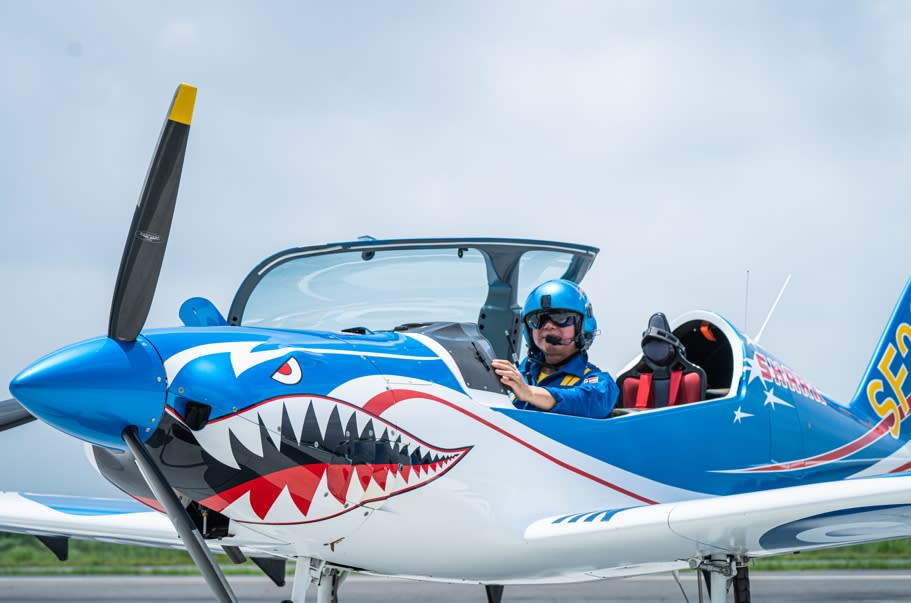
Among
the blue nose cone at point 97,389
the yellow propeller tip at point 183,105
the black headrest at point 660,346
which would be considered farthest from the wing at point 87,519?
the yellow propeller tip at point 183,105

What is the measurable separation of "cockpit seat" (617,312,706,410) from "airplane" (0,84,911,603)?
0.5 inches

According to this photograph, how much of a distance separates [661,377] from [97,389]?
3702 millimetres

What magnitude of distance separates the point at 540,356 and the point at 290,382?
180 cm

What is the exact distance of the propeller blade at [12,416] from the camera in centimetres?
571

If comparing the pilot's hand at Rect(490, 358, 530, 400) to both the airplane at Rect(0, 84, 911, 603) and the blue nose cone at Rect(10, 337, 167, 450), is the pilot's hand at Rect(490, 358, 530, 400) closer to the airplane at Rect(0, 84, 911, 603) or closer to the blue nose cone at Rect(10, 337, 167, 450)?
the airplane at Rect(0, 84, 911, 603)

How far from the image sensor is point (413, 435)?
181 inches

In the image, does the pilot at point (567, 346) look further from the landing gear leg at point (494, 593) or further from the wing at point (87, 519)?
the wing at point (87, 519)

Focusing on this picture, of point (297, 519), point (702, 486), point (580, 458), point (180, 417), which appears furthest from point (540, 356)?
point (180, 417)

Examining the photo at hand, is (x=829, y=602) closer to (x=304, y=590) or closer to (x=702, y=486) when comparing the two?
(x=702, y=486)

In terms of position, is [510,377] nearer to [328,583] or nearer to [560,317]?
[560,317]

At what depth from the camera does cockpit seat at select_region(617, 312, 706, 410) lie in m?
6.14

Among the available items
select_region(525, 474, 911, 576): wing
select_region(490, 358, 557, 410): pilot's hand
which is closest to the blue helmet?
select_region(490, 358, 557, 410): pilot's hand

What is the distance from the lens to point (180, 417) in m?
4.04

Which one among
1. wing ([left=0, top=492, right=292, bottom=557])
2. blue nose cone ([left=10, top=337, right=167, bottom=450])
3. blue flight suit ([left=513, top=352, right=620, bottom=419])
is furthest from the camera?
wing ([left=0, top=492, right=292, bottom=557])
